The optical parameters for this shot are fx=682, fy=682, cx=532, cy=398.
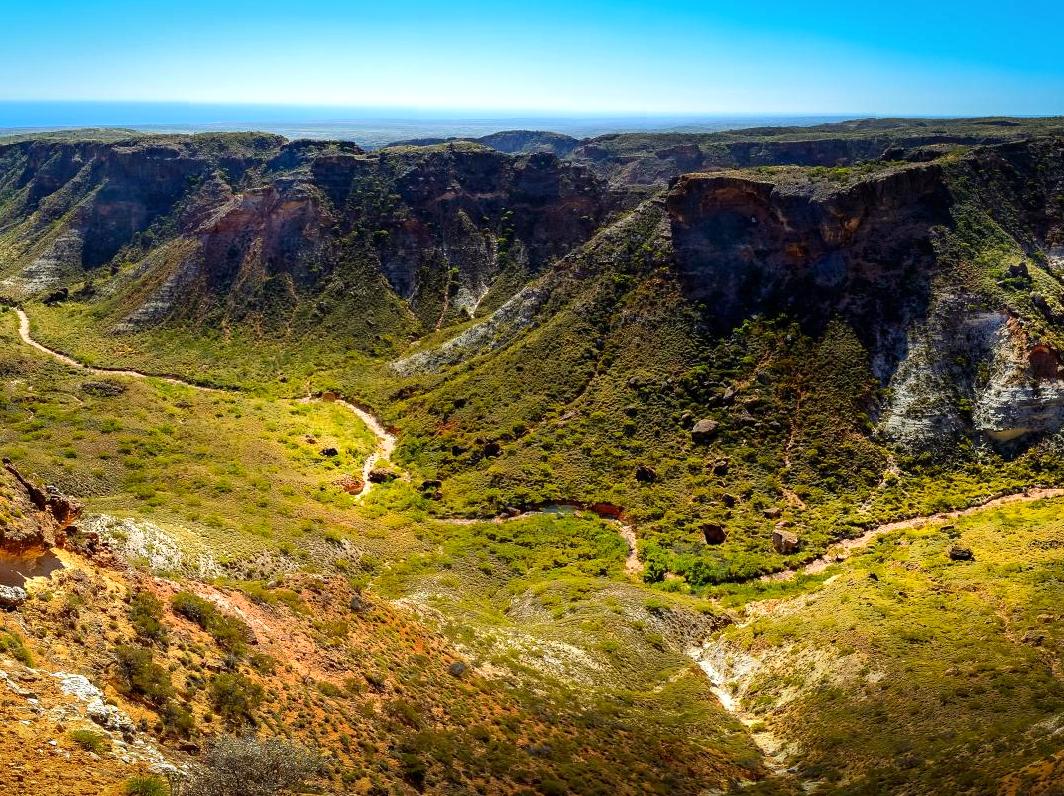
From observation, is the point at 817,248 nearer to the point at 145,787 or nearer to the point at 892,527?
the point at 892,527

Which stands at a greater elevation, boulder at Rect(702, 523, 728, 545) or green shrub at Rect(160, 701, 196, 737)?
green shrub at Rect(160, 701, 196, 737)

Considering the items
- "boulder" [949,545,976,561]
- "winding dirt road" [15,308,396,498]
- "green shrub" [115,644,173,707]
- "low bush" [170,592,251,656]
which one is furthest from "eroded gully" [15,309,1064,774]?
"green shrub" [115,644,173,707]

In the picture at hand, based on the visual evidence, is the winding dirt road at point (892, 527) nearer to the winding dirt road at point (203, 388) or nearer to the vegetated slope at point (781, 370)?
the vegetated slope at point (781, 370)

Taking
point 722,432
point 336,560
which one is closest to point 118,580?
point 336,560

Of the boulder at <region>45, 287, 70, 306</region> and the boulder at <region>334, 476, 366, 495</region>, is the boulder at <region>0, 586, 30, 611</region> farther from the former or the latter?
the boulder at <region>45, 287, 70, 306</region>

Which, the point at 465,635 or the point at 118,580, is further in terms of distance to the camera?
the point at 465,635

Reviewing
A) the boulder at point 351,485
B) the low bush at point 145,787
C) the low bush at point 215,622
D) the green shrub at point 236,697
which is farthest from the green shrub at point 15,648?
the boulder at point 351,485

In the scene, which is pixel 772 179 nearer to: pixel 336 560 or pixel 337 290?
pixel 336 560
